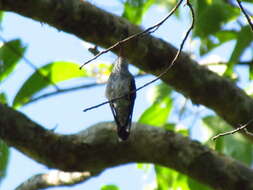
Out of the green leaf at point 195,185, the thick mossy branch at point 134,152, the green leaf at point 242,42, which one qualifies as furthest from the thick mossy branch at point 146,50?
the green leaf at point 195,185

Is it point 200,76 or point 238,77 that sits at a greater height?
point 200,76

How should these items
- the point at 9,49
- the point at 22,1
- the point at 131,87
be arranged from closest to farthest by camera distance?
the point at 131,87 < the point at 22,1 < the point at 9,49

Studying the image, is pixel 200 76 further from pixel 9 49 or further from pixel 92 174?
pixel 9 49

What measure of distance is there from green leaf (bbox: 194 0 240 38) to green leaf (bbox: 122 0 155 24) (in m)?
0.32

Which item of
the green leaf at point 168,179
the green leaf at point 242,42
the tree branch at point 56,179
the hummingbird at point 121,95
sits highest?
the hummingbird at point 121,95

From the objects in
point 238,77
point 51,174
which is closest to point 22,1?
point 51,174

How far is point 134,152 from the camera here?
3148 millimetres

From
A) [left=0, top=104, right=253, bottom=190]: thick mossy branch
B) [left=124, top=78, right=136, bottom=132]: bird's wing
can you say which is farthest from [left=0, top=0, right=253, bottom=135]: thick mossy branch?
[left=124, top=78, right=136, bottom=132]: bird's wing

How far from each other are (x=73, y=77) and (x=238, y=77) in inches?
39.2

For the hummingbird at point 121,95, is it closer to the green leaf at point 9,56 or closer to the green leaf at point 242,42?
the green leaf at point 242,42

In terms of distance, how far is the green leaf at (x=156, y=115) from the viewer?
352 centimetres

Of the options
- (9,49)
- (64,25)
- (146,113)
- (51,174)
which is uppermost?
(64,25)

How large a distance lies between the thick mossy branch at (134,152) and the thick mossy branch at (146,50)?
242 mm

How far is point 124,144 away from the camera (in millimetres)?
3129
